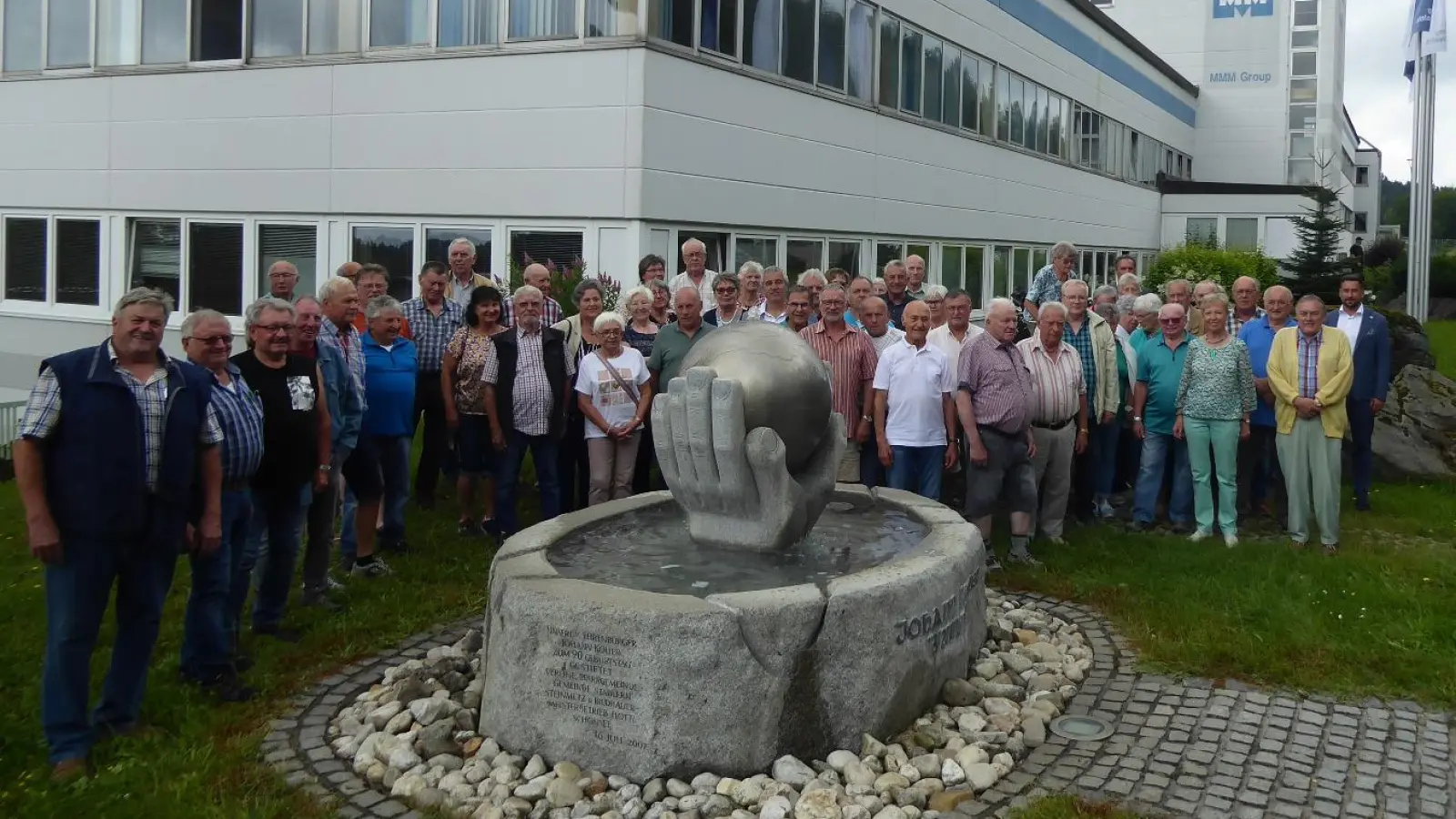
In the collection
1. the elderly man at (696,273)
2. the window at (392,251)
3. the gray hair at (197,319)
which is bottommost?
the gray hair at (197,319)

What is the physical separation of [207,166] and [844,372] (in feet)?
36.6

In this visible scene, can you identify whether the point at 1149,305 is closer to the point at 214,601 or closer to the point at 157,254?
the point at 214,601

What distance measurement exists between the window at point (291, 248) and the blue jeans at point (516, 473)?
26.3 ft

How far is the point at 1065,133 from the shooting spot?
99.1ft

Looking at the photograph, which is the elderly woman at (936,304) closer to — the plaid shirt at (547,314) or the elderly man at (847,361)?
the elderly man at (847,361)

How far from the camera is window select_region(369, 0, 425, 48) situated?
14969 mm

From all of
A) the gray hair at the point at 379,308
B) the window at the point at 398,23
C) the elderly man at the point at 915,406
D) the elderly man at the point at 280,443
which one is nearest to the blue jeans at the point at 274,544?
the elderly man at the point at 280,443

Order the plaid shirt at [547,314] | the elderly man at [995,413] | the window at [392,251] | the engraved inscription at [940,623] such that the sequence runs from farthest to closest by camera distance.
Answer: the window at [392,251] → the plaid shirt at [547,314] → the elderly man at [995,413] → the engraved inscription at [940,623]

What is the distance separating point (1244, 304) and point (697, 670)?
710 cm

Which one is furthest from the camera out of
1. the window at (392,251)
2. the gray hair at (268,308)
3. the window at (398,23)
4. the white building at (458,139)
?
the window at (392,251)

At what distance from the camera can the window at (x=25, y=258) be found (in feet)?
61.6

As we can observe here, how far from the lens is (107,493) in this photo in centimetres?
517

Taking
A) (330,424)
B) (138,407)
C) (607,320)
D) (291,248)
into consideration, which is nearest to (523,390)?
(607,320)

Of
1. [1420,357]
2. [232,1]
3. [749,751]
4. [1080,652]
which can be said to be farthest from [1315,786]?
[232,1]
